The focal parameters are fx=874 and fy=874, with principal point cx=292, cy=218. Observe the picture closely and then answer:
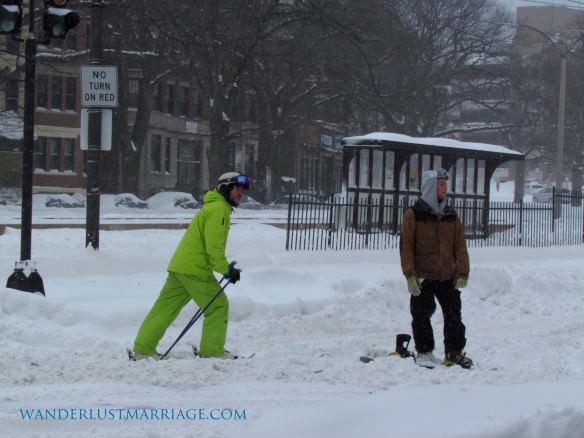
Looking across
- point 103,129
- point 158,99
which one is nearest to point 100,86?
point 103,129

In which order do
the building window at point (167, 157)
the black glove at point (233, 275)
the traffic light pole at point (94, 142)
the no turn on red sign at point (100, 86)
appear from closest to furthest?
the black glove at point (233, 275)
the no turn on red sign at point (100, 86)
the traffic light pole at point (94, 142)
the building window at point (167, 157)

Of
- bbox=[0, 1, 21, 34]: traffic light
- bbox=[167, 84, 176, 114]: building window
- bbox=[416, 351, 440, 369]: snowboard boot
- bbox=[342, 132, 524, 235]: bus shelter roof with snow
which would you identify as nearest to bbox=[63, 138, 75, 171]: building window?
bbox=[167, 84, 176, 114]: building window

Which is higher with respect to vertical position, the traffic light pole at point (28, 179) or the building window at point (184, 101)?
the building window at point (184, 101)

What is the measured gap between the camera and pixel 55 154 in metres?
45.5

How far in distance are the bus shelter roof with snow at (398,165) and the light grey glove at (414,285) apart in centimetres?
1225

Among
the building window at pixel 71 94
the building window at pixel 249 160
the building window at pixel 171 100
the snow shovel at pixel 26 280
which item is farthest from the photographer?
the building window at pixel 249 160

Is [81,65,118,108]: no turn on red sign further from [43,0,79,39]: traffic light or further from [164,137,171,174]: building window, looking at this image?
[164,137,171,174]: building window

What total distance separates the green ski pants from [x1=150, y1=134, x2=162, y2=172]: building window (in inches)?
1701

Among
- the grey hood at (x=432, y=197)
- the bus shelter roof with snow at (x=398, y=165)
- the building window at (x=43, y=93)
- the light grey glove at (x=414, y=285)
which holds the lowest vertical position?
the light grey glove at (x=414, y=285)

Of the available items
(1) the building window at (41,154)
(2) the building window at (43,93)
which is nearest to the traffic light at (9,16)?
(2) the building window at (43,93)

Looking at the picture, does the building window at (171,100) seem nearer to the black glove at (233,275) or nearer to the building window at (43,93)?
the building window at (43,93)

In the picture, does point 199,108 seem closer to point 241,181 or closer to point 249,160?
point 249,160

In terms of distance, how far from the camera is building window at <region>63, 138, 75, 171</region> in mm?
45688

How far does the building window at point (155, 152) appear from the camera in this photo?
1980 inches
